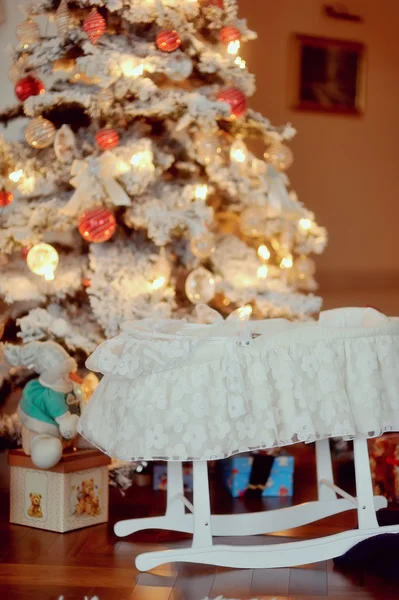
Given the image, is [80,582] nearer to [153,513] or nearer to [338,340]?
[153,513]

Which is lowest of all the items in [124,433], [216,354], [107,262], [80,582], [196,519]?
[80,582]

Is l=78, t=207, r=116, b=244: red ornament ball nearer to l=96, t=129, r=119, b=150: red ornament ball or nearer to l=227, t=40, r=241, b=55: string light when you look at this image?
l=96, t=129, r=119, b=150: red ornament ball

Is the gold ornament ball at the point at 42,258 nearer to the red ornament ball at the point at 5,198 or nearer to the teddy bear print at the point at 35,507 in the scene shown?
the red ornament ball at the point at 5,198

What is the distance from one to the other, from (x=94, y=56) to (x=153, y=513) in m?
1.48

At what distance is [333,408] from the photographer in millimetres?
2121

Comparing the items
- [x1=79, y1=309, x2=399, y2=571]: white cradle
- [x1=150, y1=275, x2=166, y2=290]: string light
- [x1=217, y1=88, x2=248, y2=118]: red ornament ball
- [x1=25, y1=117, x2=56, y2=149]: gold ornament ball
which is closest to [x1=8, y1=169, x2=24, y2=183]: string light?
[x1=25, y1=117, x2=56, y2=149]: gold ornament ball

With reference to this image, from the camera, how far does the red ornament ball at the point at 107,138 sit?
2.97m

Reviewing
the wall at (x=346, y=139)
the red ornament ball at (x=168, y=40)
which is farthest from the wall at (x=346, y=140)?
the red ornament ball at (x=168, y=40)

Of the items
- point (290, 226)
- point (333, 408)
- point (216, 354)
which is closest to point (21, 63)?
point (290, 226)

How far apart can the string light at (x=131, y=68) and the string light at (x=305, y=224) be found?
2.55ft

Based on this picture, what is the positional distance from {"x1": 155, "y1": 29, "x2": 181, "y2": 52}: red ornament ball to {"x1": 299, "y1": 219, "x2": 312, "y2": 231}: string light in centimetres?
75

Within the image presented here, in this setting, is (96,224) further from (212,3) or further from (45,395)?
(212,3)

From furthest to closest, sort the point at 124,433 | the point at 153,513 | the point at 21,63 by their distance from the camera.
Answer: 1. the point at 21,63
2. the point at 153,513
3. the point at 124,433

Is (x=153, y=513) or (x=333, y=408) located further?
(x=153, y=513)
